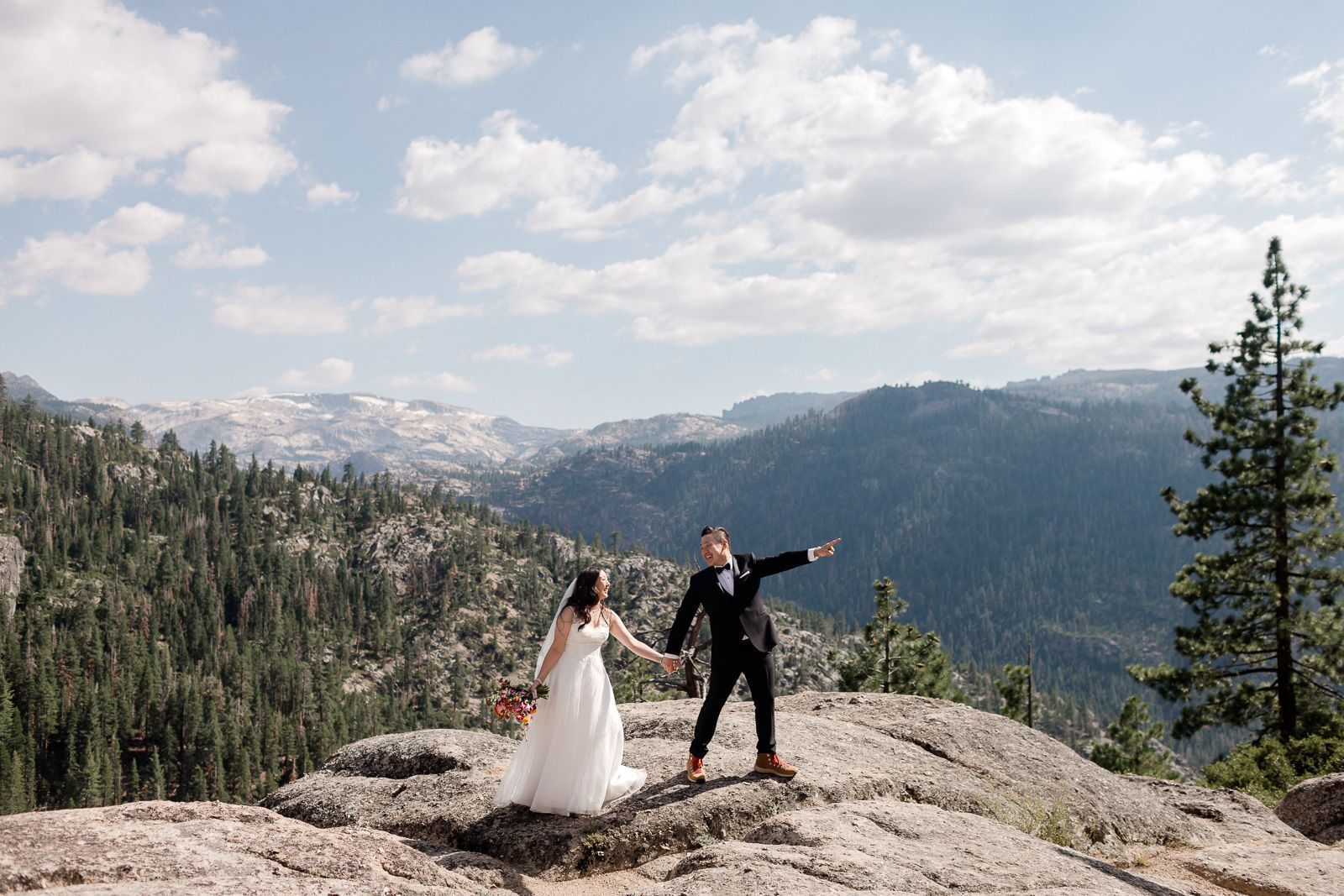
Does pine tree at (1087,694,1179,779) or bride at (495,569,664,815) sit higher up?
bride at (495,569,664,815)

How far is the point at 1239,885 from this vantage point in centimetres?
1128

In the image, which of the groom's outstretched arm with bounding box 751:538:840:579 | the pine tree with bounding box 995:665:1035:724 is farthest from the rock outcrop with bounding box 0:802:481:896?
the pine tree with bounding box 995:665:1035:724

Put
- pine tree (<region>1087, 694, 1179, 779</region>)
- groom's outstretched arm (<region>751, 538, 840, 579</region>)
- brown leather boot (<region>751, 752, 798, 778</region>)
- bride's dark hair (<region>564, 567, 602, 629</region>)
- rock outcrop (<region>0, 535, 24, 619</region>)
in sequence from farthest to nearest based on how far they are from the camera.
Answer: rock outcrop (<region>0, 535, 24, 619</region>)
pine tree (<region>1087, 694, 1179, 779</region>)
groom's outstretched arm (<region>751, 538, 840, 579</region>)
brown leather boot (<region>751, 752, 798, 778</region>)
bride's dark hair (<region>564, 567, 602, 629</region>)

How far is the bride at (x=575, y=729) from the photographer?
11.0m

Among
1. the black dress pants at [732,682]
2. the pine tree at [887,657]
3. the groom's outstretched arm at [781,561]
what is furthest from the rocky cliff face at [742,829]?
the pine tree at [887,657]

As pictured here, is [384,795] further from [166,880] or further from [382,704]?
[382,704]

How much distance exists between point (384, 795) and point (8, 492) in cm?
24532

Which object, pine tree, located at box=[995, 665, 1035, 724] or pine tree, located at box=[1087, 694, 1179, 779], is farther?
pine tree, located at box=[995, 665, 1035, 724]

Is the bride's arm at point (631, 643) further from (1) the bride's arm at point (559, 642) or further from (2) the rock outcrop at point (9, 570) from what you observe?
(2) the rock outcrop at point (9, 570)

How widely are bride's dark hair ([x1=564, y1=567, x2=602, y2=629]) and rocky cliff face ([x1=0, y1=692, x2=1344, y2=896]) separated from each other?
2635 mm

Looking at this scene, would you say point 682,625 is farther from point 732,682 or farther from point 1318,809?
point 1318,809

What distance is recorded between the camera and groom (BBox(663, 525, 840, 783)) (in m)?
11.5

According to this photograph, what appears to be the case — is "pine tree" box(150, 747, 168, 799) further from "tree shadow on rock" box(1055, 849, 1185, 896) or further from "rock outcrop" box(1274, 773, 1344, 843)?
"tree shadow on rock" box(1055, 849, 1185, 896)

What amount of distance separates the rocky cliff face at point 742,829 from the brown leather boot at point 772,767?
8.2 inches
